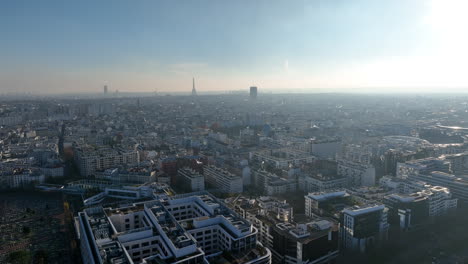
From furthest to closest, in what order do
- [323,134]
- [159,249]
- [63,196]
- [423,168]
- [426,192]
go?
[323,134] → [423,168] → [63,196] → [426,192] → [159,249]

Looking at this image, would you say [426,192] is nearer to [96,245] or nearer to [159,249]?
[159,249]

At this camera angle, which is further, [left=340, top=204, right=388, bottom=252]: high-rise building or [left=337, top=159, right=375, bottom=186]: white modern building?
[left=337, top=159, right=375, bottom=186]: white modern building

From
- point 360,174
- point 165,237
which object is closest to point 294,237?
point 165,237

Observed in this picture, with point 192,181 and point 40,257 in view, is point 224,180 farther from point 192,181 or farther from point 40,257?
point 40,257

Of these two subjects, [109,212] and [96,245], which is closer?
[96,245]

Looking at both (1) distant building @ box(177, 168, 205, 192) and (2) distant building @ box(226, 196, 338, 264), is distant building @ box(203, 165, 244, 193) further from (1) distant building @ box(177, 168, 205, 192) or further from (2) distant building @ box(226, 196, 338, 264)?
(2) distant building @ box(226, 196, 338, 264)

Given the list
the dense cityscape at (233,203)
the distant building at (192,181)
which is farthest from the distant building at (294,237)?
the distant building at (192,181)

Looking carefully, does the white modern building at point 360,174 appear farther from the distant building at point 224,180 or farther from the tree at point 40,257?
the tree at point 40,257

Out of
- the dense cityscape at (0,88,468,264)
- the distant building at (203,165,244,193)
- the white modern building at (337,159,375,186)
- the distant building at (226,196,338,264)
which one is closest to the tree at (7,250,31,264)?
the dense cityscape at (0,88,468,264)

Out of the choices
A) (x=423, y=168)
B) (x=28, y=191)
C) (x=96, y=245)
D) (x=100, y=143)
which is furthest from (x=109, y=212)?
(x=100, y=143)

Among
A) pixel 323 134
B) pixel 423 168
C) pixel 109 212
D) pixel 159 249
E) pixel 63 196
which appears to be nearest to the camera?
pixel 159 249

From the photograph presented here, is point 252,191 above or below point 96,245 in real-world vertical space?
below
